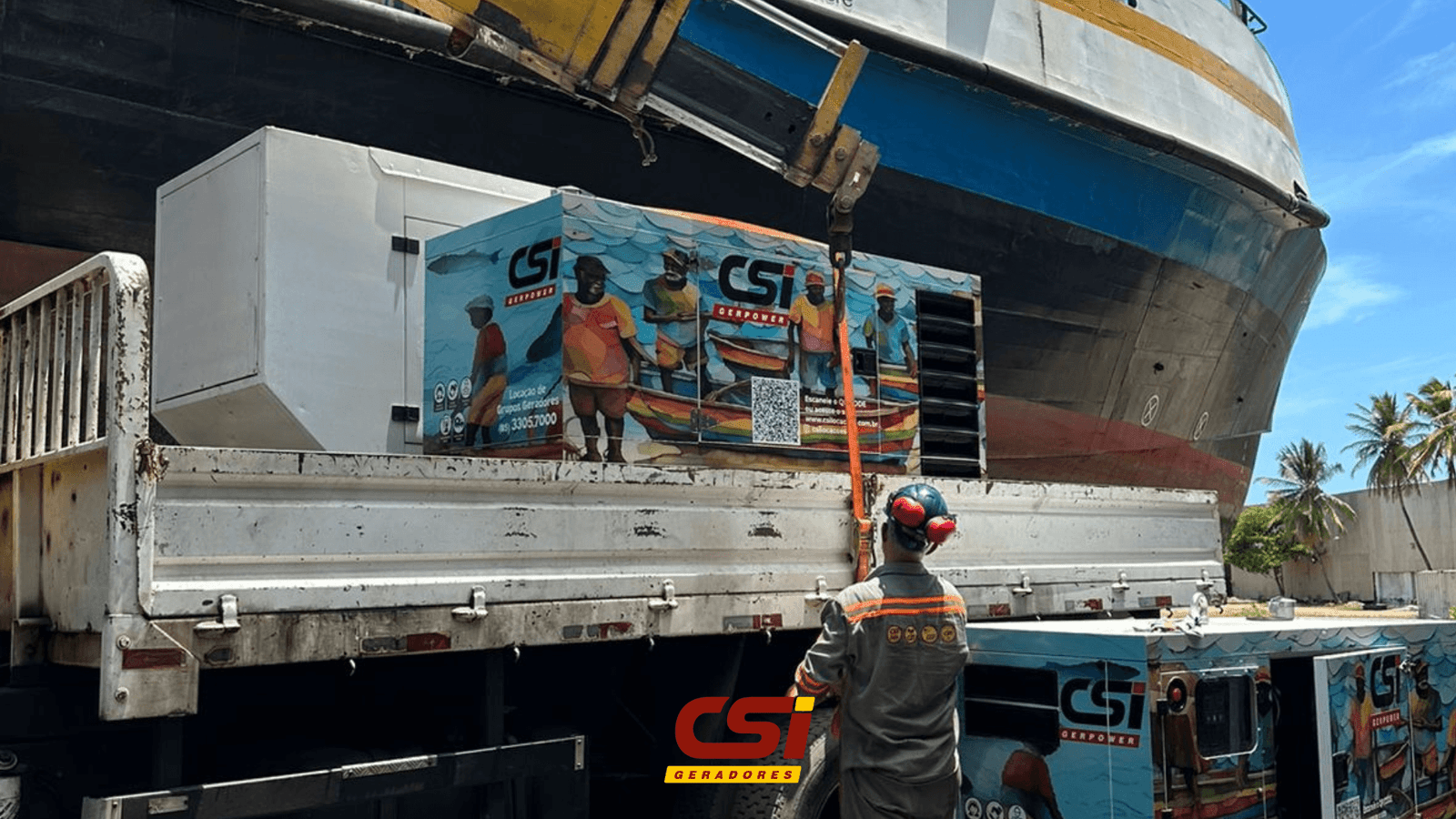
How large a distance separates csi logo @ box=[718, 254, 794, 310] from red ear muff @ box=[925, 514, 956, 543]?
1.77 meters

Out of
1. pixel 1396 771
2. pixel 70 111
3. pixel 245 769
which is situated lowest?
pixel 1396 771

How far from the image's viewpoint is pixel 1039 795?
4.43 meters

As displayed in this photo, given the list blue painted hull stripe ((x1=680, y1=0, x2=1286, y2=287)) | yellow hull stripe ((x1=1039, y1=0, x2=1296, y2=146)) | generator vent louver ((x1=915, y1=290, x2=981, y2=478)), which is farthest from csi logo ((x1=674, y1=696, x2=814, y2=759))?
yellow hull stripe ((x1=1039, y1=0, x2=1296, y2=146))

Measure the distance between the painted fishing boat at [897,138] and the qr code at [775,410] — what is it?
91 cm

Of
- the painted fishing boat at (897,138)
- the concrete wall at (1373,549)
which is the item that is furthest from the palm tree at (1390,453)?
the painted fishing boat at (897,138)

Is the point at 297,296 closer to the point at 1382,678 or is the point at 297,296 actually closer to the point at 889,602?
the point at 889,602

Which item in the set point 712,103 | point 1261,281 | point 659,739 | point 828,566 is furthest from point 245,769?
point 1261,281

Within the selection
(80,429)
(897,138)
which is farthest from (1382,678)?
(897,138)

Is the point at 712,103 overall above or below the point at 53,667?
above

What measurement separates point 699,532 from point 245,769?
1.64 m

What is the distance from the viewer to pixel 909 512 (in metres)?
3.98

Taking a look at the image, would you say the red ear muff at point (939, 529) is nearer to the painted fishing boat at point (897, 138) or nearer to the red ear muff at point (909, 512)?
the red ear muff at point (909, 512)

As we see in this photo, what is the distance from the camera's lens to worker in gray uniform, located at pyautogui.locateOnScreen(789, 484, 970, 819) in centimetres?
396

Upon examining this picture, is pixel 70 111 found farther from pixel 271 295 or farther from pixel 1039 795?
pixel 1039 795
